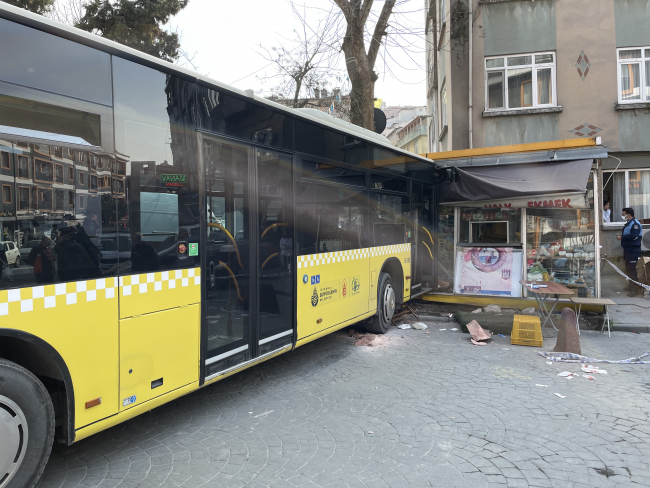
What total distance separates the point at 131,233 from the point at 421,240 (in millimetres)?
7142

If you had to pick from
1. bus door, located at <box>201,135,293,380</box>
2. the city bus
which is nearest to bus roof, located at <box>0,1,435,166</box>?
the city bus

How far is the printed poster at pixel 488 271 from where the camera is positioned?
933 cm

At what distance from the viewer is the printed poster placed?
933 centimetres

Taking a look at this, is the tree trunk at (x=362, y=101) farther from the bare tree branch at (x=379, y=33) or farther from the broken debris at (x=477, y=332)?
the broken debris at (x=477, y=332)

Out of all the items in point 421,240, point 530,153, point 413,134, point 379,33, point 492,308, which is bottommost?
point 492,308

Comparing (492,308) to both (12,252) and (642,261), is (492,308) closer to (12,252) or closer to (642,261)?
(642,261)

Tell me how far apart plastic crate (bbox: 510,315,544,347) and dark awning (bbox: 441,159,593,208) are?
112 inches

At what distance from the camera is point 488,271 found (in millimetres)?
9602

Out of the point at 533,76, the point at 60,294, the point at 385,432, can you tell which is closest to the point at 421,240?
the point at 385,432

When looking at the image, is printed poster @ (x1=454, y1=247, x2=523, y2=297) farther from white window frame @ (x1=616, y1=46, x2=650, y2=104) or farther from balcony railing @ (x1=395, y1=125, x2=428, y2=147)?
balcony railing @ (x1=395, y1=125, x2=428, y2=147)

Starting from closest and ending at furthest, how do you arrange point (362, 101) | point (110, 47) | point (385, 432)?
1. point (110, 47)
2. point (385, 432)
3. point (362, 101)

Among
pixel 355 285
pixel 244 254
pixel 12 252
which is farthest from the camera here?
pixel 355 285

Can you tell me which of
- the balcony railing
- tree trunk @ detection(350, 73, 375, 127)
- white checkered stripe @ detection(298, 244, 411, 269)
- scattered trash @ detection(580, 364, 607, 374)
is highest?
the balcony railing

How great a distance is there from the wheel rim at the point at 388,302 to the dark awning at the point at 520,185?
9.59ft
